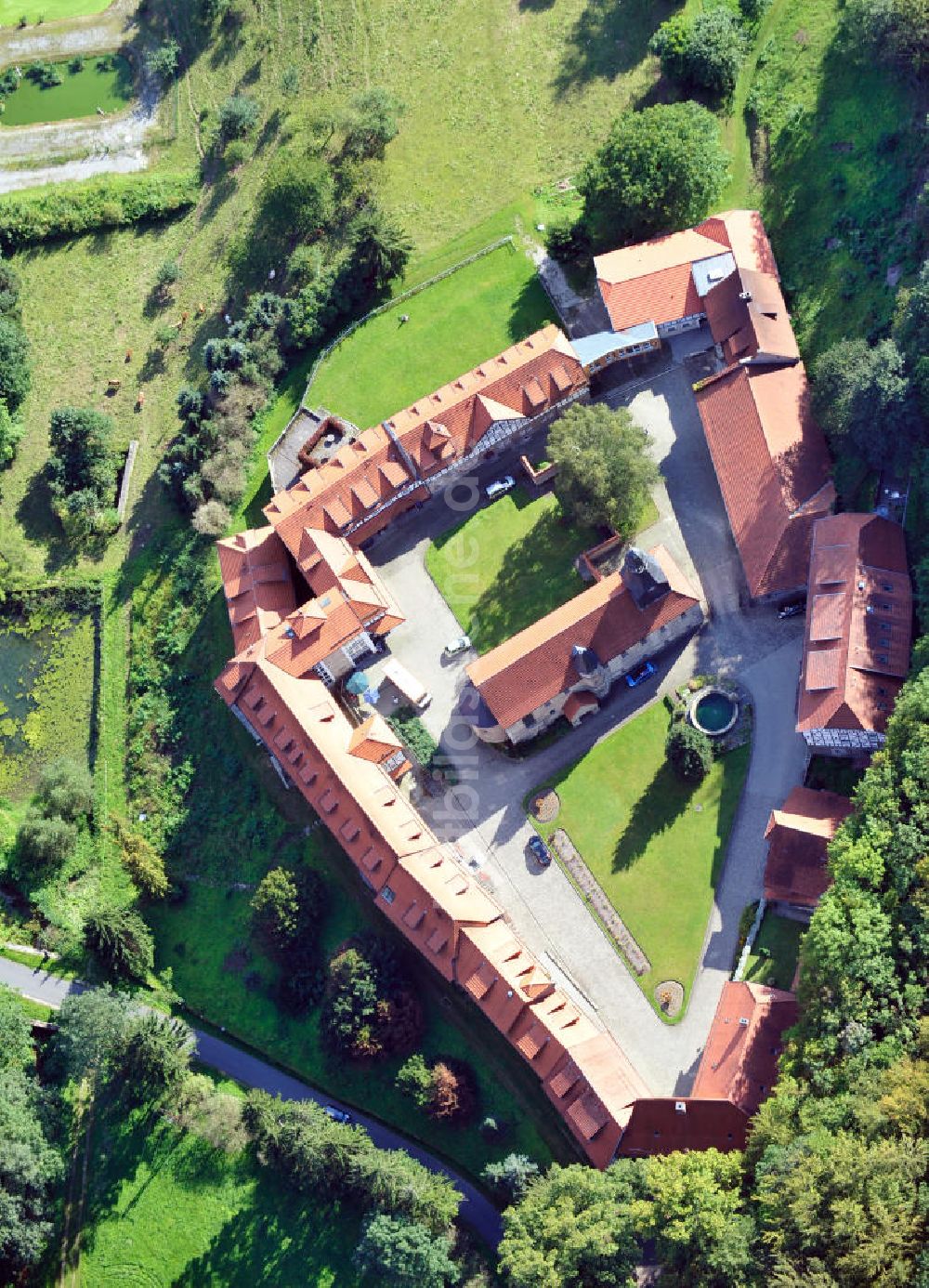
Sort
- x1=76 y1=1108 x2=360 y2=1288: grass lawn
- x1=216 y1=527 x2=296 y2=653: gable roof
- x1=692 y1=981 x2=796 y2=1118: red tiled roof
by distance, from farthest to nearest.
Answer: x1=216 y1=527 x2=296 y2=653: gable roof < x1=76 y1=1108 x2=360 y2=1288: grass lawn < x1=692 y1=981 x2=796 y2=1118: red tiled roof

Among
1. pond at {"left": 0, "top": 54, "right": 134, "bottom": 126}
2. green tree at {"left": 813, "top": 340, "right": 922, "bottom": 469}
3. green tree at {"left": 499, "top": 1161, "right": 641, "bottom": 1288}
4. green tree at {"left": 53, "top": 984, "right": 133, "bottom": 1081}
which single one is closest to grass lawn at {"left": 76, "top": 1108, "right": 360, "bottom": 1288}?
green tree at {"left": 53, "top": 984, "right": 133, "bottom": 1081}

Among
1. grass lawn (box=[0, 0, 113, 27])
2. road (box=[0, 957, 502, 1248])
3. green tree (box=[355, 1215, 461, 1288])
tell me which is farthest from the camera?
grass lawn (box=[0, 0, 113, 27])

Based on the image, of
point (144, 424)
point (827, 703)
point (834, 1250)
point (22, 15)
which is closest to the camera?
point (834, 1250)

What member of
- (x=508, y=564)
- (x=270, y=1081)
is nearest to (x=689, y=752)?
(x=508, y=564)

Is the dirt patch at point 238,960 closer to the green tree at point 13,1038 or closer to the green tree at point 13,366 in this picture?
the green tree at point 13,1038

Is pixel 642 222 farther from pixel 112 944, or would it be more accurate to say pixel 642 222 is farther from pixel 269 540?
pixel 112 944

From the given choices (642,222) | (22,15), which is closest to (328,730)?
(642,222)

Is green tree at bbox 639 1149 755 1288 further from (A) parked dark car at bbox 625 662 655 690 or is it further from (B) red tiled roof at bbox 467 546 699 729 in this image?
(A) parked dark car at bbox 625 662 655 690
